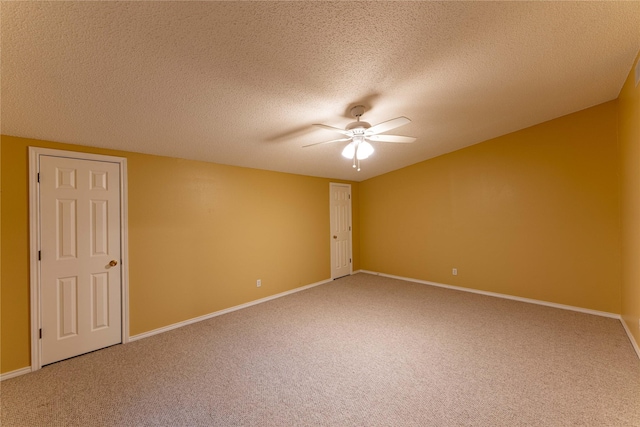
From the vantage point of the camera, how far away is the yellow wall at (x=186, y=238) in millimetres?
2398

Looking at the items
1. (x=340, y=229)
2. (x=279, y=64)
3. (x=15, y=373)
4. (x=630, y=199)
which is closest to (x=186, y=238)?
(x=15, y=373)

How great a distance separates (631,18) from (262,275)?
15.7ft

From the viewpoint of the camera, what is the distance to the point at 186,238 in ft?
11.5

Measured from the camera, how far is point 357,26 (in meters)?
1.62

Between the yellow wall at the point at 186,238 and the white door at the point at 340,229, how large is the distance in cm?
86

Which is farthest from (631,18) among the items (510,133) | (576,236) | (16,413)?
(16,413)

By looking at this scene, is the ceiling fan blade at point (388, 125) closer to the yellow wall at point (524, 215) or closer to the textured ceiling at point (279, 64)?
the textured ceiling at point (279, 64)

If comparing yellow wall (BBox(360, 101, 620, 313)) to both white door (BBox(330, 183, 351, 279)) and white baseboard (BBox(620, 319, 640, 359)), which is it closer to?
white baseboard (BBox(620, 319, 640, 359))

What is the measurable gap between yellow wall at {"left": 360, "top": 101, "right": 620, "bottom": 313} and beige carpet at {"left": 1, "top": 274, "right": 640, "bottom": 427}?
63 cm

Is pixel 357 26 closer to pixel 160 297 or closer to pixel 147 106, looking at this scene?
pixel 147 106

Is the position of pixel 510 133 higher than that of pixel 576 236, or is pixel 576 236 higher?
pixel 510 133

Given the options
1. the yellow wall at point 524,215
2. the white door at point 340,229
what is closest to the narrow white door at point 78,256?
the white door at point 340,229

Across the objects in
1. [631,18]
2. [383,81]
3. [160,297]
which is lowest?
[160,297]

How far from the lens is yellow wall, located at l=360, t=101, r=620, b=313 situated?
11.3 feet
